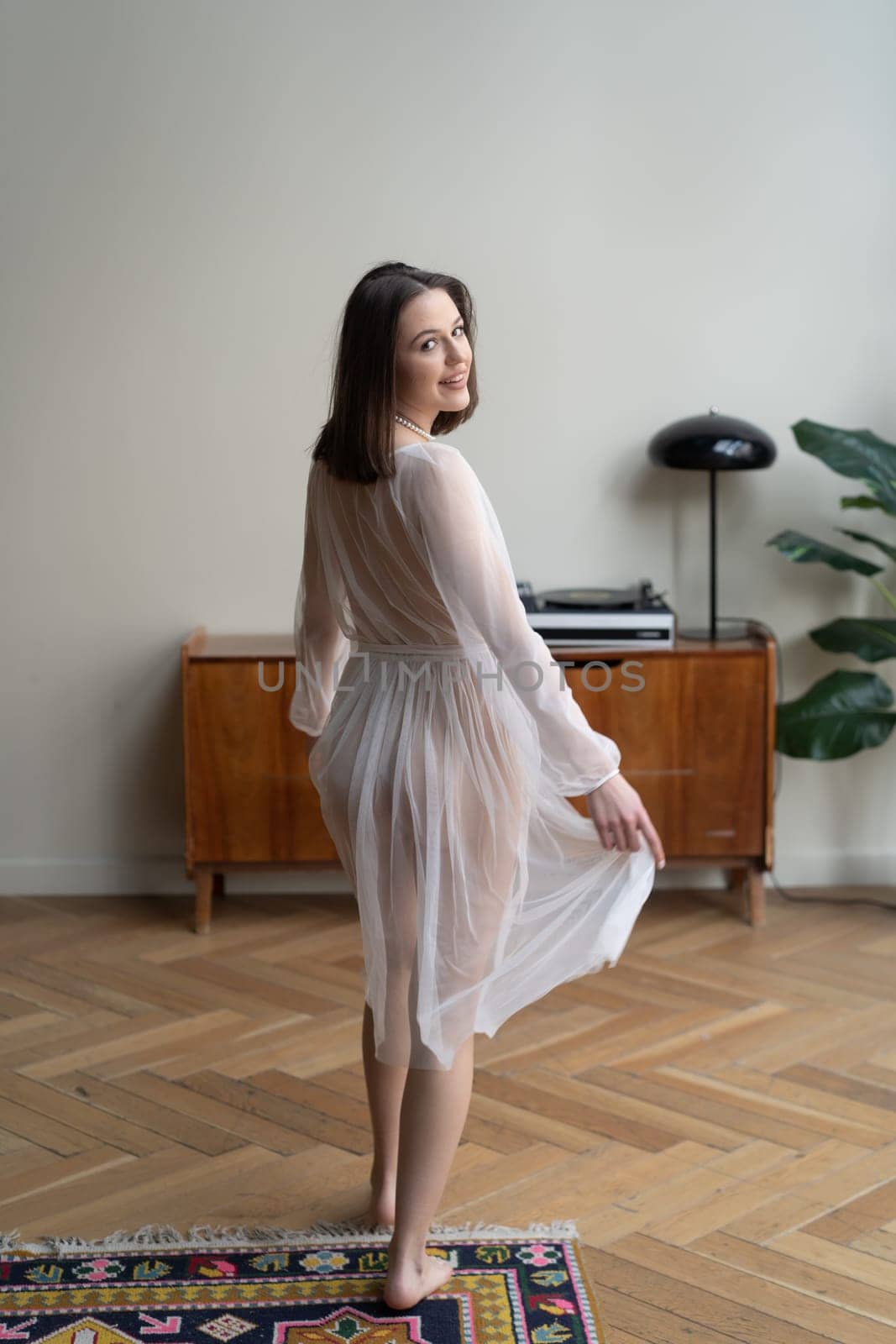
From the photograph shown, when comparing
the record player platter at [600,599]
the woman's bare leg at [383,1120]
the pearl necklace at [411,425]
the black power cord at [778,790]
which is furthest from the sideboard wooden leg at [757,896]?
the pearl necklace at [411,425]

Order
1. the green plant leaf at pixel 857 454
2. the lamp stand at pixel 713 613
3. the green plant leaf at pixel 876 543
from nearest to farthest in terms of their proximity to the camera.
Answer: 1. the green plant leaf at pixel 857 454
2. the green plant leaf at pixel 876 543
3. the lamp stand at pixel 713 613

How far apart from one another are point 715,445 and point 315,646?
1.81 metres

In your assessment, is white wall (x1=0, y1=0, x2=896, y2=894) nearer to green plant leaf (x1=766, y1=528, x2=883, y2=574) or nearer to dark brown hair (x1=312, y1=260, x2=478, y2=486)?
green plant leaf (x1=766, y1=528, x2=883, y2=574)

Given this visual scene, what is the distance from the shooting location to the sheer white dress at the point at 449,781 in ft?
6.44

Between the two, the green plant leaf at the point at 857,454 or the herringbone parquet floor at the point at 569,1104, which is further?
the green plant leaf at the point at 857,454

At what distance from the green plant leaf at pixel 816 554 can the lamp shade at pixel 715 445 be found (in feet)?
0.67

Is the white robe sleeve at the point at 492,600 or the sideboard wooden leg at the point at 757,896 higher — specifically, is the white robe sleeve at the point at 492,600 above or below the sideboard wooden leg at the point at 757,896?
above

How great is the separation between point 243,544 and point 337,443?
2.16 m

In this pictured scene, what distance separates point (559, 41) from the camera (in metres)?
3.97

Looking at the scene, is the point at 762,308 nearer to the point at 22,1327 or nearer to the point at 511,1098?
the point at 511,1098

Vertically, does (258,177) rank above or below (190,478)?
above

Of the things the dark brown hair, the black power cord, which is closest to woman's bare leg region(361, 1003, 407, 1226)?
the dark brown hair

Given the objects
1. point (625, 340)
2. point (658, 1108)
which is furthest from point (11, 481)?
point (658, 1108)

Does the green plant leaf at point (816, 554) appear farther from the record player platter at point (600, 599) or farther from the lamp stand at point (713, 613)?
the record player platter at point (600, 599)
